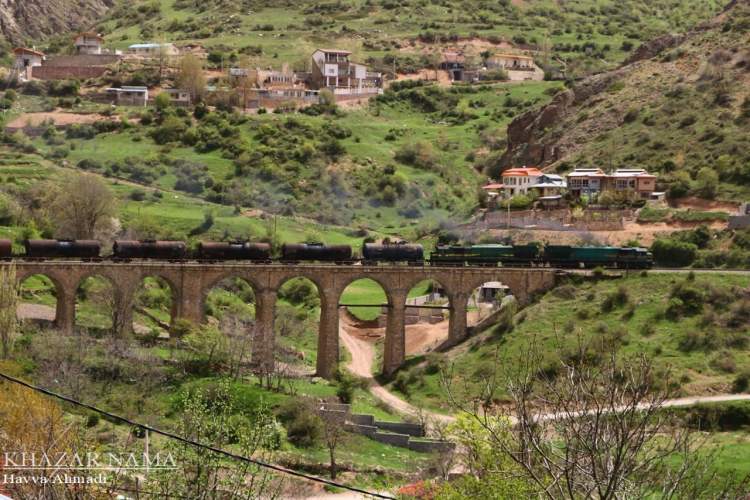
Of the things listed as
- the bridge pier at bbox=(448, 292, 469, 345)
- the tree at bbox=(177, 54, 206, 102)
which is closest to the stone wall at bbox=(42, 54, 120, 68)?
the tree at bbox=(177, 54, 206, 102)

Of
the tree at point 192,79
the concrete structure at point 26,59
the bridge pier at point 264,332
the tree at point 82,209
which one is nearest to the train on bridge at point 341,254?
the bridge pier at point 264,332

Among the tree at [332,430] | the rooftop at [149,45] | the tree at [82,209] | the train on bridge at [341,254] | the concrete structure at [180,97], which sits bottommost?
the tree at [332,430]

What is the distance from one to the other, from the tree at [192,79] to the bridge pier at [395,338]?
68.9 m

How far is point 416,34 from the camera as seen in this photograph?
6821 inches

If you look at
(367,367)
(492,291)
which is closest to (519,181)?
(492,291)

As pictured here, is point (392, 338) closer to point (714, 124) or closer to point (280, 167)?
point (714, 124)

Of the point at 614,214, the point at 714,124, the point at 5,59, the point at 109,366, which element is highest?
the point at 5,59

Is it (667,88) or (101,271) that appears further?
(667,88)

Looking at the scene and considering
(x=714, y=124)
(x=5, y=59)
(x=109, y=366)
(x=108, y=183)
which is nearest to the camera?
(x=109, y=366)

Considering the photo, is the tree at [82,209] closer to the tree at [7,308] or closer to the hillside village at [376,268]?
the hillside village at [376,268]

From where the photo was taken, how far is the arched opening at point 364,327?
76375 millimetres

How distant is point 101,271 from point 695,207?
141ft

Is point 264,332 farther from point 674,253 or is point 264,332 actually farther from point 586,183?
point 586,183

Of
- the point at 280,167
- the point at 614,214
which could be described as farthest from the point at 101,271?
the point at 280,167
